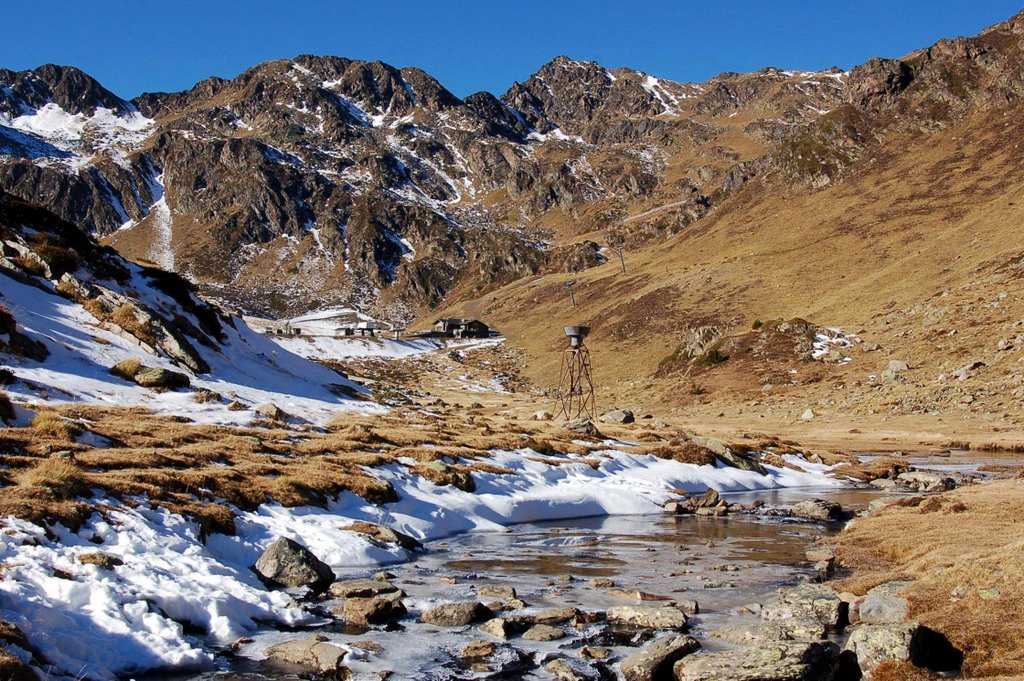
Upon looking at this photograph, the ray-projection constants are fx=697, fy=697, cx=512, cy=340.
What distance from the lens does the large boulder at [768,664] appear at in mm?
10219

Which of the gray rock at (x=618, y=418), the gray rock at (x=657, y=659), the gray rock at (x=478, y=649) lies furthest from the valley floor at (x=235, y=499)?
the gray rock at (x=618, y=418)

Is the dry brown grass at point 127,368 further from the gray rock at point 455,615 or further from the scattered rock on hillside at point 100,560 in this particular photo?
the gray rock at point 455,615

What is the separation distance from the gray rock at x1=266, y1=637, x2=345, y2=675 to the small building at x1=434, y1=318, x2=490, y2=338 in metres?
159

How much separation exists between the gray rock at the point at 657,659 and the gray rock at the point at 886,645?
2.65 metres

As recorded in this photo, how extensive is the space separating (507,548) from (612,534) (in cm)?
480

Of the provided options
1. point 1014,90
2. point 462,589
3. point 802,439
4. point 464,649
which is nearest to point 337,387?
point 802,439

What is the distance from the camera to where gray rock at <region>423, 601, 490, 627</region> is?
1437 cm

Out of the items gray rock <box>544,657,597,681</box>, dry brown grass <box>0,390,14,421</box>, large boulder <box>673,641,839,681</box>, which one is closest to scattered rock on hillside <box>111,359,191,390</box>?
dry brown grass <box>0,390,14,421</box>

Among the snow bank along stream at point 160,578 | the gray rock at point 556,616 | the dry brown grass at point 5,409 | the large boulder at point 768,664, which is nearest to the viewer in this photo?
the large boulder at point 768,664

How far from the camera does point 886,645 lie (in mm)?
11023

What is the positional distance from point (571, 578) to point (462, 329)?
517ft

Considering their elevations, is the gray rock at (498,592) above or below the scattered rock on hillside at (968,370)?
below

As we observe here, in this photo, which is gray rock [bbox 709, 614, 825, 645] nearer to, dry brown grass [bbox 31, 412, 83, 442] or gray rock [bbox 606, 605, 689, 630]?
gray rock [bbox 606, 605, 689, 630]

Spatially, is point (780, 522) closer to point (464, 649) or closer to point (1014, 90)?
point (464, 649)
